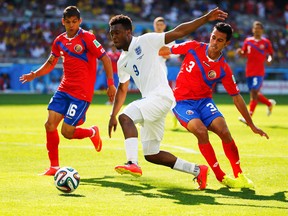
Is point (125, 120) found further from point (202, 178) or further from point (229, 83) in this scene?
point (229, 83)

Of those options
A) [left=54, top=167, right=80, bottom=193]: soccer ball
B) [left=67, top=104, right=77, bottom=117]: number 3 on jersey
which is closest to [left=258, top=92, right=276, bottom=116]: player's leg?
[left=67, top=104, right=77, bottom=117]: number 3 on jersey

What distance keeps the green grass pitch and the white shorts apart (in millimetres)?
614

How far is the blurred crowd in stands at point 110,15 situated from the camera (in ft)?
133

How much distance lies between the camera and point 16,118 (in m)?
21.7

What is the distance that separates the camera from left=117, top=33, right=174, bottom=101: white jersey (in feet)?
30.3

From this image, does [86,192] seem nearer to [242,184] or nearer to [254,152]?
[242,184]

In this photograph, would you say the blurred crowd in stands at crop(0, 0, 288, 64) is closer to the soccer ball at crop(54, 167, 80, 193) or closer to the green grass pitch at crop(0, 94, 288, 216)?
the green grass pitch at crop(0, 94, 288, 216)

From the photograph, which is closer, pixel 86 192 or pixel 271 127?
pixel 86 192

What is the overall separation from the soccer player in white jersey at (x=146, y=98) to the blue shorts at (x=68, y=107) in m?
1.88

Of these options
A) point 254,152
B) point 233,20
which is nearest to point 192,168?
point 254,152

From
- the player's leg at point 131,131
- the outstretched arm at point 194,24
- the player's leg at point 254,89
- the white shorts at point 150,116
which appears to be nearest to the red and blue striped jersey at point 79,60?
the white shorts at point 150,116

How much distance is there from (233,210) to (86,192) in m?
2.05

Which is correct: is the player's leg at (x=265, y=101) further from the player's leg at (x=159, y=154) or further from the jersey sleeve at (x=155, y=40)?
the jersey sleeve at (x=155, y=40)

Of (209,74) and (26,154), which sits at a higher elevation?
(209,74)
